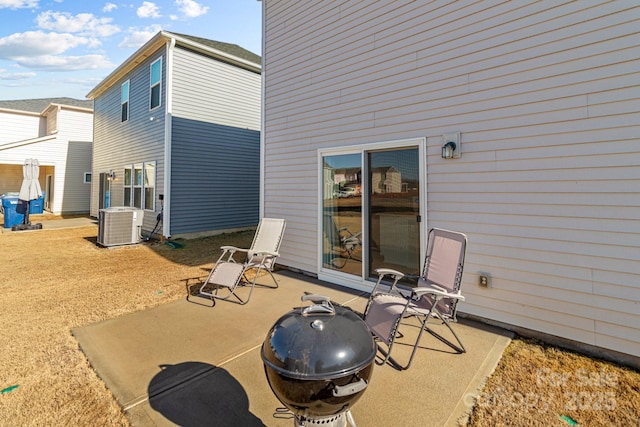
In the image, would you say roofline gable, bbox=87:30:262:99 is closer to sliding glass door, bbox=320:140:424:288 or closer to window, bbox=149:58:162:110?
window, bbox=149:58:162:110

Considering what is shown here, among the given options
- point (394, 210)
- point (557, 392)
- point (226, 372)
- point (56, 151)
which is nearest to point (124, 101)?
point (56, 151)

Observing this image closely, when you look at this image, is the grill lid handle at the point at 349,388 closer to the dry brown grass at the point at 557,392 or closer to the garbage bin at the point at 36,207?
the dry brown grass at the point at 557,392

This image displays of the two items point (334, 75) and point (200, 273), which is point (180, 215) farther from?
point (334, 75)

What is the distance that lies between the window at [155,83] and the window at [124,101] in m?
2.34

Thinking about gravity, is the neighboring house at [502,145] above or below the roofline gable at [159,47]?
below

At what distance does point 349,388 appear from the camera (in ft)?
4.42

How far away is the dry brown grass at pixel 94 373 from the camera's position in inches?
76.4

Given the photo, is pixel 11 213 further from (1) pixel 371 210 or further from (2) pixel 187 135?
(1) pixel 371 210

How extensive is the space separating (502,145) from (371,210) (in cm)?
186

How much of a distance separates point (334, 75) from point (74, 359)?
484 cm

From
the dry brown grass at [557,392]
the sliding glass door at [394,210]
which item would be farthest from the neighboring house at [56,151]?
the dry brown grass at [557,392]

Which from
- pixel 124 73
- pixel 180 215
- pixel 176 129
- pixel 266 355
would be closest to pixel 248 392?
pixel 266 355

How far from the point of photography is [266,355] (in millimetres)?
1452

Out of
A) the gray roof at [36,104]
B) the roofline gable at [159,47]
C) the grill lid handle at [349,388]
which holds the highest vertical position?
the gray roof at [36,104]
